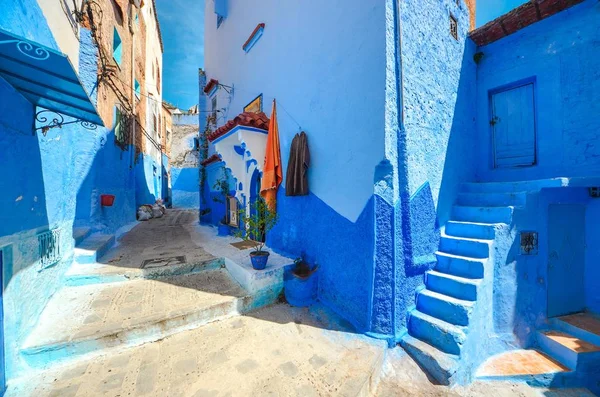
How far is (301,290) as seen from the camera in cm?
420

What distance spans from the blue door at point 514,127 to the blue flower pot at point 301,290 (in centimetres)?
479

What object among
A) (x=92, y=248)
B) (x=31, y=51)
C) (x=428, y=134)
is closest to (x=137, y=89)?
(x=92, y=248)

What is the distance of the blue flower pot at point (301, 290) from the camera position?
4.21 metres

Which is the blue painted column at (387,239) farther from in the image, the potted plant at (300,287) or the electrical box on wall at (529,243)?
the electrical box on wall at (529,243)

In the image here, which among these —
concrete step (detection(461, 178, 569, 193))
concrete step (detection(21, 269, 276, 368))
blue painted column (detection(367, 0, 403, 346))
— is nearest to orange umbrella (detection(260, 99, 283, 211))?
concrete step (detection(21, 269, 276, 368))

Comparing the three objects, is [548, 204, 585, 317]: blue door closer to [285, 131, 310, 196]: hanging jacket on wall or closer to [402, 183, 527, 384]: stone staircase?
[402, 183, 527, 384]: stone staircase

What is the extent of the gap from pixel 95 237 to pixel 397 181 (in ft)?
23.8

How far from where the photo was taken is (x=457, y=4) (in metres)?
4.83

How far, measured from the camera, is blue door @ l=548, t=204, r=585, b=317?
13.2 ft

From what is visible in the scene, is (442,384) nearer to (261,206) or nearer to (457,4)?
(261,206)

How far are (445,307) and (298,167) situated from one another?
11.2 feet

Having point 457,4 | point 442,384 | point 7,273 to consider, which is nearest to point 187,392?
point 7,273

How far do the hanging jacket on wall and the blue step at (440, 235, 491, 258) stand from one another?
269 centimetres

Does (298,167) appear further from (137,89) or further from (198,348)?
(137,89)
